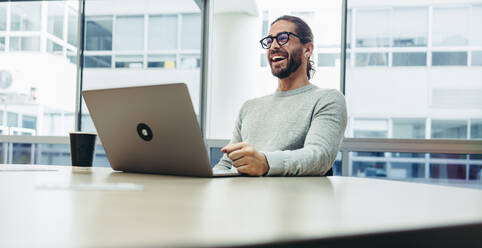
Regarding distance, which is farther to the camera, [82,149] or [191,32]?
[191,32]

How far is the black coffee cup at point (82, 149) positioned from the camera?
1148 mm

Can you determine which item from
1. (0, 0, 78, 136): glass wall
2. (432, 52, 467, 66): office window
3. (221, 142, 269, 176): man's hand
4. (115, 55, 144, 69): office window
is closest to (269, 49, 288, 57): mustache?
(221, 142, 269, 176): man's hand

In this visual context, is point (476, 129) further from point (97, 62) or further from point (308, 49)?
point (97, 62)

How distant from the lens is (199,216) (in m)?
0.39

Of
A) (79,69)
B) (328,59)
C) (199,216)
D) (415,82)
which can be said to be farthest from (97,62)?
(199,216)

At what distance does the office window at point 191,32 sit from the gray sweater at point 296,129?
6.79ft

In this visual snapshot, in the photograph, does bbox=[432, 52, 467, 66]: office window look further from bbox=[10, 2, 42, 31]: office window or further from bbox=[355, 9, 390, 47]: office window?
bbox=[10, 2, 42, 31]: office window

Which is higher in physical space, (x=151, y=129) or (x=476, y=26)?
(x=476, y=26)

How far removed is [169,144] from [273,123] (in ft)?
2.57

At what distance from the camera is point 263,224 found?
35 cm

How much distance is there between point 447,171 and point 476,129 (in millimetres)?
382

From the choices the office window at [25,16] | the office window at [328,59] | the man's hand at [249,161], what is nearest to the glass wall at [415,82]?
the office window at [328,59]

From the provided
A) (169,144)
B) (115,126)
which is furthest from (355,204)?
(115,126)

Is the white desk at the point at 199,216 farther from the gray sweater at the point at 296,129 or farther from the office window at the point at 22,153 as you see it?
the office window at the point at 22,153
